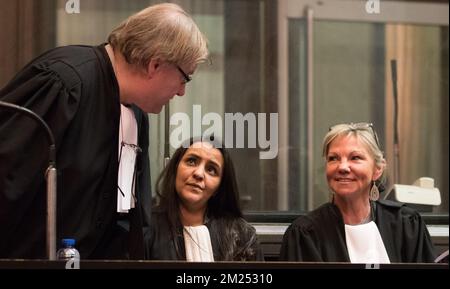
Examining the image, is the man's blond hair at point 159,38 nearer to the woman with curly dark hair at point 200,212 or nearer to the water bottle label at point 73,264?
the woman with curly dark hair at point 200,212

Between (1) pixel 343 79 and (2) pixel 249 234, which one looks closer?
(2) pixel 249 234

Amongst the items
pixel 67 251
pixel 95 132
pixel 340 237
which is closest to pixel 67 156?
pixel 95 132

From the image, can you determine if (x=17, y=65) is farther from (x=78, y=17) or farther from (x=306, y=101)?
(x=306, y=101)

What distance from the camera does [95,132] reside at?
3.87 m

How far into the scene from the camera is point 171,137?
14.9 feet

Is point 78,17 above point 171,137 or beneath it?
above

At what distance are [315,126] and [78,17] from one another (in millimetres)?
1316

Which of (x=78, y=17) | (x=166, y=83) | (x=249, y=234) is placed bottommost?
(x=249, y=234)

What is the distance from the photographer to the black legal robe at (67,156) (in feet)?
12.0

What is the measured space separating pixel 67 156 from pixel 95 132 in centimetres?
15

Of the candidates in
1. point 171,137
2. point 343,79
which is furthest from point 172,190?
point 343,79

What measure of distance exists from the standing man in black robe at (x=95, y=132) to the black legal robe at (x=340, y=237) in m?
0.63

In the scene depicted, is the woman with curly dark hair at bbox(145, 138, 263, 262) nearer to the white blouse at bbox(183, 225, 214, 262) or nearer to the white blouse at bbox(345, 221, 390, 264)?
the white blouse at bbox(183, 225, 214, 262)

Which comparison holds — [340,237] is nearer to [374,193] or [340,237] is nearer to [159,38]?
[374,193]
